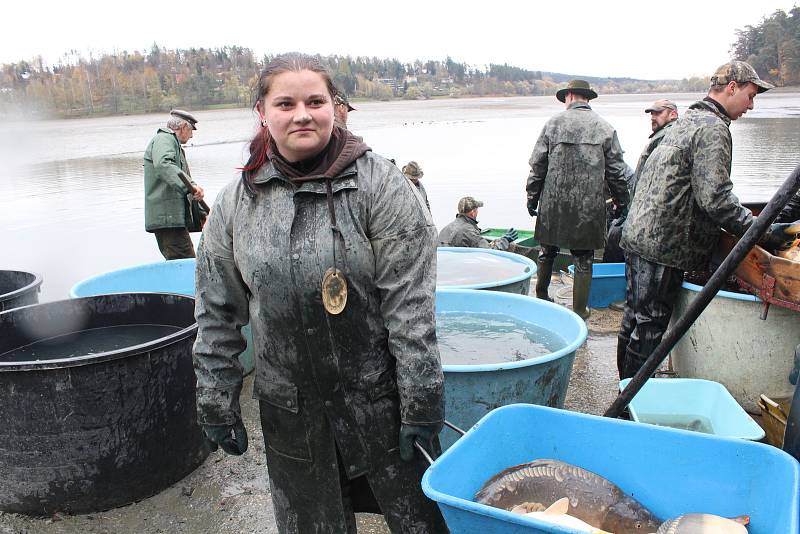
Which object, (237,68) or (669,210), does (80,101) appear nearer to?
(237,68)

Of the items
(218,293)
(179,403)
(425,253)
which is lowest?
(179,403)

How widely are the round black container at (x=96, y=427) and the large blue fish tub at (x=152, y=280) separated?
1.41 meters

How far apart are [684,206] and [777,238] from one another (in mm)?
581

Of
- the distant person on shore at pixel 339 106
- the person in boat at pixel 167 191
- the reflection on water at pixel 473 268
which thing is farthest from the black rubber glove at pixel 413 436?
the person in boat at pixel 167 191

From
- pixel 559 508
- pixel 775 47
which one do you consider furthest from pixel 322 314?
pixel 775 47

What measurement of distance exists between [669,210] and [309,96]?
9.30 feet

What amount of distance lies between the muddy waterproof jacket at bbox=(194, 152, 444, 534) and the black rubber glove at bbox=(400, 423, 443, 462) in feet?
0.12

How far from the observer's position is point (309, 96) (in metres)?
1.97

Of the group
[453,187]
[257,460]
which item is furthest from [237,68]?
[257,460]

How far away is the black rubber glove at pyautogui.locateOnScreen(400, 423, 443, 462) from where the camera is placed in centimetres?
209

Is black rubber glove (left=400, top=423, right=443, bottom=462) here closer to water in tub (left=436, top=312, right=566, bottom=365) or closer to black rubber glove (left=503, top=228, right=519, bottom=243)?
water in tub (left=436, top=312, right=566, bottom=365)

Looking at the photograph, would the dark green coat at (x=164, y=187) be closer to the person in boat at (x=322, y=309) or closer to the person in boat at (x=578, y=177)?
the person in boat at (x=578, y=177)

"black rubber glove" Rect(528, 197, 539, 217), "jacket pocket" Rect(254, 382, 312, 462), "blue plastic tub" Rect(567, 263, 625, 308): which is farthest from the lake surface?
"blue plastic tub" Rect(567, 263, 625, 308)

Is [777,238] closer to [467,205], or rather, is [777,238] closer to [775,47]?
[467,205]
